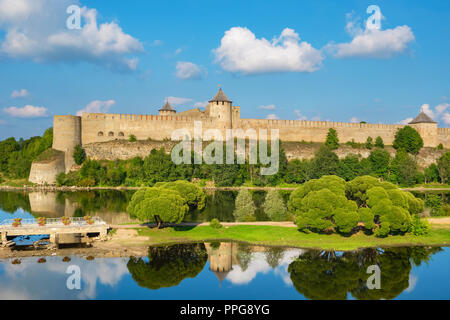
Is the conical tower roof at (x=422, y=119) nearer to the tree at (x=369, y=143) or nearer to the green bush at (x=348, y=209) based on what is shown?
the tree at (x=369, y=143)

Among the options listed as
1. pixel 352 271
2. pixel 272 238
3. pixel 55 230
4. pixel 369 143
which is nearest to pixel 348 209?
pixel 272 238

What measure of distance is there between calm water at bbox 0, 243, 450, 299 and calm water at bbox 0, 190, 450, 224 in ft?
22.2

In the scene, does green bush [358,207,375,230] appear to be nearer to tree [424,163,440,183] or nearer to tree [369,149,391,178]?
tree [369,149,391,178]

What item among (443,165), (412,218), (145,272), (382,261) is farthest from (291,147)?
(145,272)

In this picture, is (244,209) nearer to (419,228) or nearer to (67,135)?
(419,228)

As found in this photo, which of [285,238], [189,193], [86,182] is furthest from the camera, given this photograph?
[86,182]

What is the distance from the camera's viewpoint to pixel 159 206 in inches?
750

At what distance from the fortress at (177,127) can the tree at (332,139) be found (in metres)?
0.71

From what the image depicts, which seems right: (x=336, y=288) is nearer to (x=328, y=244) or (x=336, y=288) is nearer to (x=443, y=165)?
(x=328, y=244)

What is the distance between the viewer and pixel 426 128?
56.7 metres

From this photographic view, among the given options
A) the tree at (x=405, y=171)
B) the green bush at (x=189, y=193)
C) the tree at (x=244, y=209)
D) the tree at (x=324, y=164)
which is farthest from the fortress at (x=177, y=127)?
the green bush at (x=189, y=193)

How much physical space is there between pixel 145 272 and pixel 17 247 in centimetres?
A: 644

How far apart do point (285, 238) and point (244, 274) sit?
472 centimetres

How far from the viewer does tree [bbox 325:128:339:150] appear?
5288 centimetres
